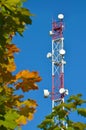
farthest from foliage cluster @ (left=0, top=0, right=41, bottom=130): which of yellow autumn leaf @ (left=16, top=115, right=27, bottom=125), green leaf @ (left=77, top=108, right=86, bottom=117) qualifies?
green leaf @ (left=77, top=108, right=86, bottom=117)

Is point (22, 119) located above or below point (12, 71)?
Answer: below

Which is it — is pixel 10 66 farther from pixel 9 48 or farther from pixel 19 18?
pixel 19 18

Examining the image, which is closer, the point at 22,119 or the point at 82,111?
the point at 22,119

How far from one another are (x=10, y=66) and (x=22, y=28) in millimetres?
1065

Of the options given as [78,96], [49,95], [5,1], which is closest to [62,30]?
[49,95]

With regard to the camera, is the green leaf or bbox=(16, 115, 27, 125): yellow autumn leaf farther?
the green leaf

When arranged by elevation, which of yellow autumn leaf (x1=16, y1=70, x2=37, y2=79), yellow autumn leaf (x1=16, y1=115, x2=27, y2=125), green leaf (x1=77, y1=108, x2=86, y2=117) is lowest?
yellow autumn leaf (x1=16, y1=115, x2=27, y2=125)

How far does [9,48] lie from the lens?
9430 millimetres

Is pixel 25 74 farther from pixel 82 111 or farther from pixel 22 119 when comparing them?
pixel 82 111

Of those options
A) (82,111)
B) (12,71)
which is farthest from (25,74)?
(82,111)

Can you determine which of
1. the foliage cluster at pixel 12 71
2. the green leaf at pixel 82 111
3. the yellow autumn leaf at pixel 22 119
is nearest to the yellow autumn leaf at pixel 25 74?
the foliage cluster at pixel 12 71

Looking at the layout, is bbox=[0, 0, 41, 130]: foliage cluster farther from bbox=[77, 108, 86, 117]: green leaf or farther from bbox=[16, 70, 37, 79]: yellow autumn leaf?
bbox=[77, 108, 86, 117]: green leaf

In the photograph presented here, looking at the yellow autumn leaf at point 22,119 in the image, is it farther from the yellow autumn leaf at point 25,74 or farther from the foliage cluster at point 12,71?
the yellow autumn leaf at point 25,74

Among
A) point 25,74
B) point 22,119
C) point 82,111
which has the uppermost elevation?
point 25,74
